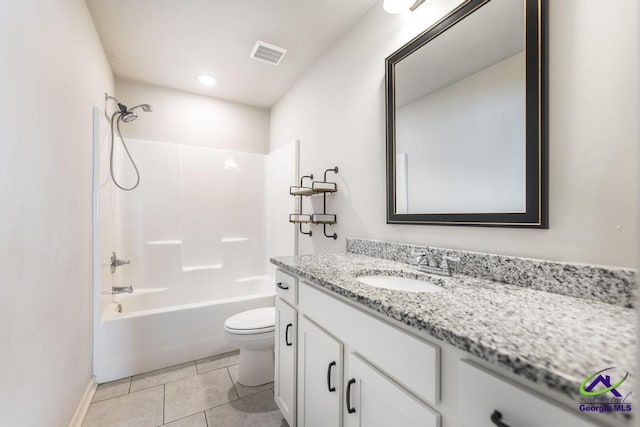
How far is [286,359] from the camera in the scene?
4.64 feet

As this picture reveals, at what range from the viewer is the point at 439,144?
1.31m

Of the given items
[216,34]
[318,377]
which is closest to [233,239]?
A: [216,34]

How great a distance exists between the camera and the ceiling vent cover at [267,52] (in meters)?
2.07

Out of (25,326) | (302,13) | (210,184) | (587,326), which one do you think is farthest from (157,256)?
(587,326)

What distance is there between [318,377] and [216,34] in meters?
2.24

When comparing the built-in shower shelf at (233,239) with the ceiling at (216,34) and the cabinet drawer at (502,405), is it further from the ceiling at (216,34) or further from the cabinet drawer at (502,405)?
the cabinet drawer at (502,405)

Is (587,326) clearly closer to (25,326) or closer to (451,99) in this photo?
(451,99)

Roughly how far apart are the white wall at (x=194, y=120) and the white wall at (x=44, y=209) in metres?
0.93

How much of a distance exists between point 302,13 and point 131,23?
→ 3.88 feet

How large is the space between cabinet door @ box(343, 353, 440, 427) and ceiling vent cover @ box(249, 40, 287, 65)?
216cm

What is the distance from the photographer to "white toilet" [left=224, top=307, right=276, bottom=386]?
182 centimetres

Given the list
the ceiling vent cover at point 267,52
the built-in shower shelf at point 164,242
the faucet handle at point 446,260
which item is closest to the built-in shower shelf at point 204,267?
the built-in shower shelf at point 164,242

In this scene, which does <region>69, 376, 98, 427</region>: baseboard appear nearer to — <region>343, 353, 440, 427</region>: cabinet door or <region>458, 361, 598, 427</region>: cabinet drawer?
<region>343, 353, 440, 427</region>: cabinet door

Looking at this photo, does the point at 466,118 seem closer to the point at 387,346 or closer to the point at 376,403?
the point at 387,346
